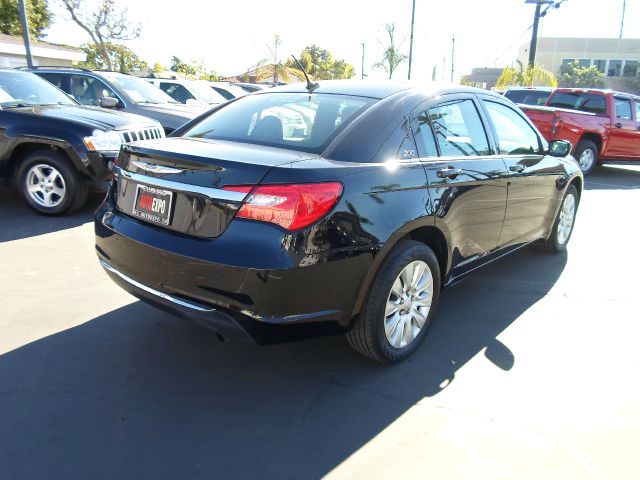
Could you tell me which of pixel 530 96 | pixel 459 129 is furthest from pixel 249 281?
pixel 530 96

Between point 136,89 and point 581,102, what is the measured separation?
9368 millimetres

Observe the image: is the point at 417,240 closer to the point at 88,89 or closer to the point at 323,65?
the point at 88,89

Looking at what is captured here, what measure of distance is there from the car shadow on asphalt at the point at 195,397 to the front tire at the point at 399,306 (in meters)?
0.15

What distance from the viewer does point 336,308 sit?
8.61 feet

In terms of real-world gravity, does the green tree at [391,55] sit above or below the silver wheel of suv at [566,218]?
above

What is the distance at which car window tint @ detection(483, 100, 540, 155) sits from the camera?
13.1ft

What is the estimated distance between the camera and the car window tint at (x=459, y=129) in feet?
10.9

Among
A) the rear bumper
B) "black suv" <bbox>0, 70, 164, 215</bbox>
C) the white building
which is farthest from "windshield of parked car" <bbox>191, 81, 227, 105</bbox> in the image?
the white building

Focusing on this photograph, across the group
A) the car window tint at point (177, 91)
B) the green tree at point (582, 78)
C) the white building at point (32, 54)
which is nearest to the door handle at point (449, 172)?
the car window tint at point (177, 91)

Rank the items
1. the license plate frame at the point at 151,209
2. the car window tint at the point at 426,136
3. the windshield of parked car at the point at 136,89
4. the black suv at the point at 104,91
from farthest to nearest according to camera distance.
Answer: the windshield of parked car at the point at 136,89
the black suv at the point at 104,91
the car window tint at the point at 426,136
the license plate frame at the point at 151,209

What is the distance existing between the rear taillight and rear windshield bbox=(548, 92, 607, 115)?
11.0 m

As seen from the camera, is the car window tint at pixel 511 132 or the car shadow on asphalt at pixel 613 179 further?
the car shadow on asphalt at pixel 613 179

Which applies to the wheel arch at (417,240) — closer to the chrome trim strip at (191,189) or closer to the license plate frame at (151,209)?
the chrome trim strip at (191,189)

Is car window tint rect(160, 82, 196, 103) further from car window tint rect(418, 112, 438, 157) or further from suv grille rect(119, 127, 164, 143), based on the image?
car window tint rect(418, 112, 438, 157)
